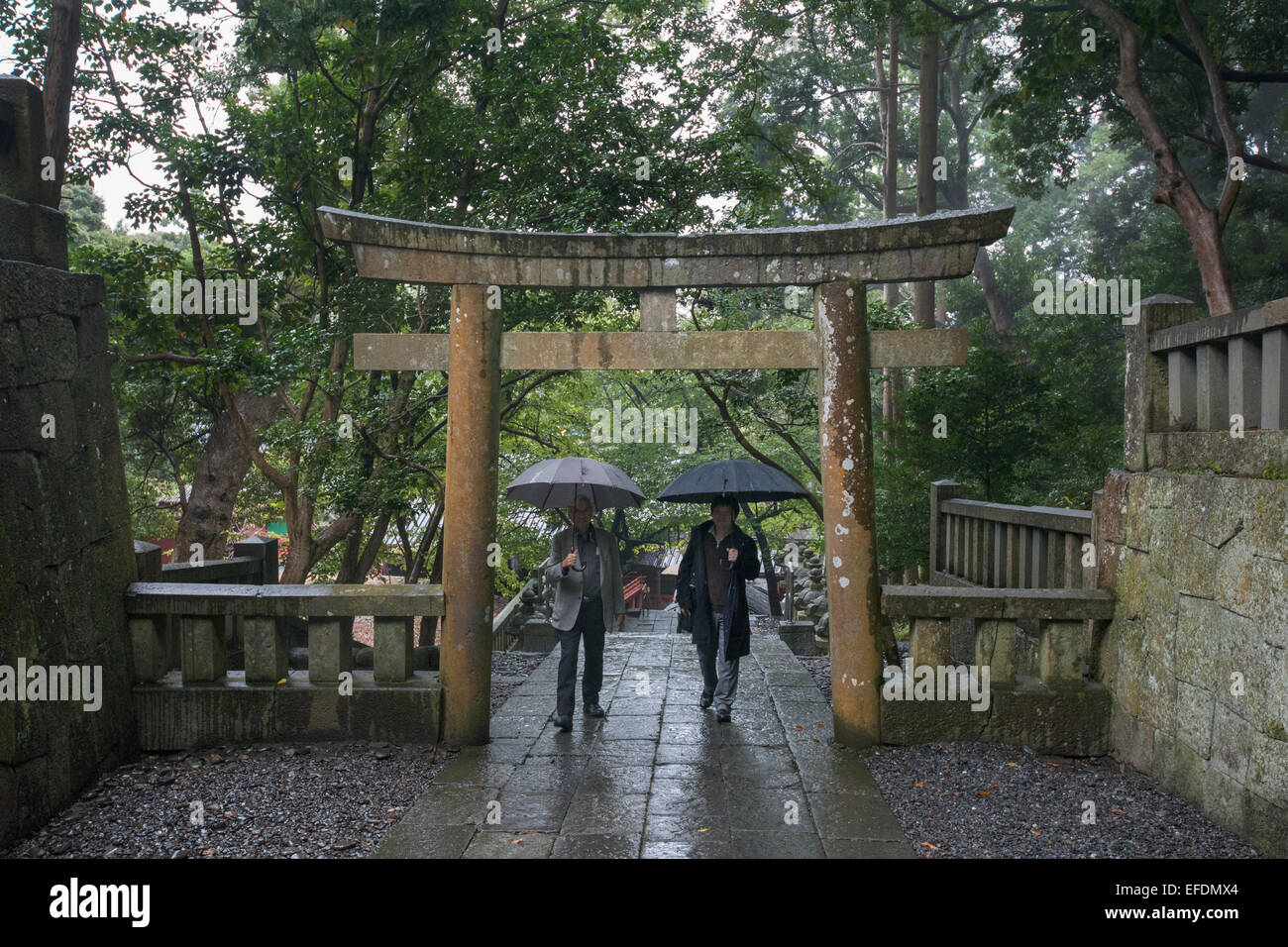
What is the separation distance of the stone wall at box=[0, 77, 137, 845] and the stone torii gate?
1.60 m

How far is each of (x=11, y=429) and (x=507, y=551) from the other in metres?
11.7

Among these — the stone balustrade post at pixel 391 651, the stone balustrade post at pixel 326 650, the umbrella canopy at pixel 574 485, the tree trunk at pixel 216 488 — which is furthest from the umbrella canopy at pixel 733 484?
the tree trunk at pixel 216 488

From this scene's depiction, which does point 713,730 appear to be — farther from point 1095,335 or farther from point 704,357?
point 1095,335

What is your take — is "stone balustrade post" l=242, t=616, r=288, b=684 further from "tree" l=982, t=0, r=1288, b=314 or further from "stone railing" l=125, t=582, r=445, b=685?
"tree" l=982, t=0, r=1288, b=314

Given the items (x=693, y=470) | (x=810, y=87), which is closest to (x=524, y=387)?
(x=693, y=470)

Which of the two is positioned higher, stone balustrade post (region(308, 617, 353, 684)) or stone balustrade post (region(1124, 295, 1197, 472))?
stone balustrade post (region(1124, 295, 1197, 472))

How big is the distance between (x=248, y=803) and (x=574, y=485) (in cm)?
296

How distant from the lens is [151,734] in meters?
5.92

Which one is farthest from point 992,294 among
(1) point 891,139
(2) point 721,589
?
(2) point 721,589

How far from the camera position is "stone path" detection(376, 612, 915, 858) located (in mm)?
4422

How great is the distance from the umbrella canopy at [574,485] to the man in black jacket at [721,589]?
61cm

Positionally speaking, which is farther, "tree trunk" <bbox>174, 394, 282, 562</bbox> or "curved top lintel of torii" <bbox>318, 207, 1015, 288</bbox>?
"tree trunk" <bbox>174, 394, 282, 562</bbox>

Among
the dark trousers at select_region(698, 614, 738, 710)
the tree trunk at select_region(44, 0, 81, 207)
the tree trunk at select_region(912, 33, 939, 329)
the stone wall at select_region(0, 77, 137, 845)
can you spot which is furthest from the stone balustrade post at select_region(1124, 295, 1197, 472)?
the tree trunk at select_region(44, 0, 81, 207)

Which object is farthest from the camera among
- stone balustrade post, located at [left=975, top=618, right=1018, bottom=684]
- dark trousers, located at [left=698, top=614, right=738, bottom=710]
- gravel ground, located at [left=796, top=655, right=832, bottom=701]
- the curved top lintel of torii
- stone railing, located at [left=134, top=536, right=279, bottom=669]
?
gravel ground, located at [left=796, top=655, right=832, bottom=701]
